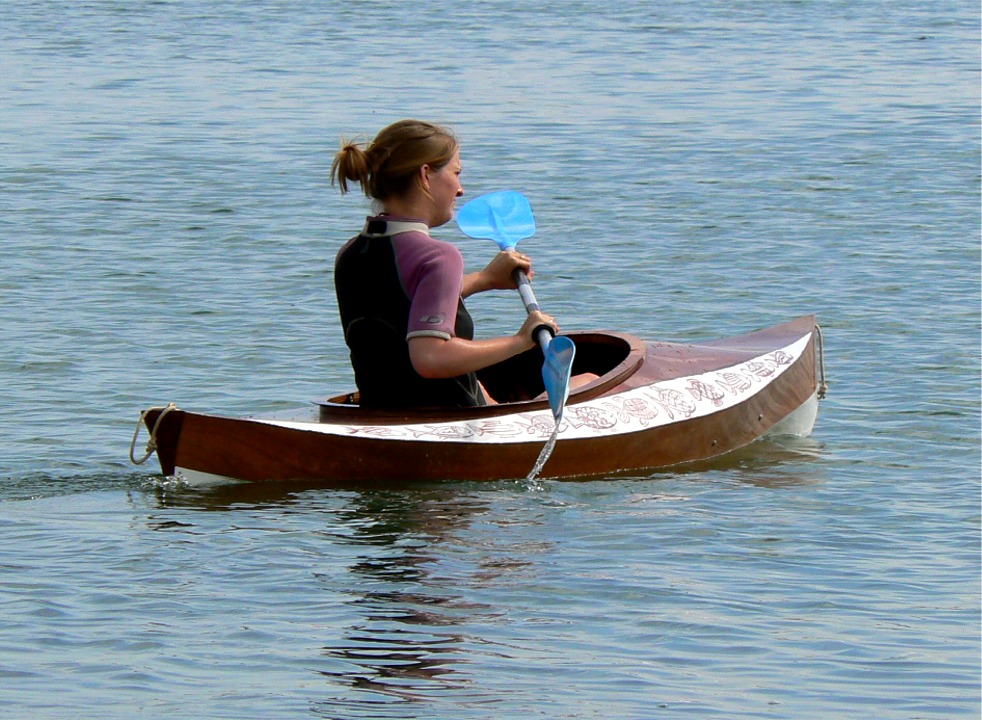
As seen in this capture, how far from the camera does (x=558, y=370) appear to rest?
6070 mm

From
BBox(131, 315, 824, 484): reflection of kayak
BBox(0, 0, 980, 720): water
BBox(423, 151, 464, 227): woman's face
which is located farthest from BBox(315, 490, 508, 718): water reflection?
BBox(423, 151, 464, 227): woman's face

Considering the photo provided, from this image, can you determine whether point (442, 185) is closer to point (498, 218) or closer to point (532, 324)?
point (532, 324)

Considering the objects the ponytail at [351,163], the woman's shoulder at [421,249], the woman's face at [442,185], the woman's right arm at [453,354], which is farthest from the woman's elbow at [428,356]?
the ponytail at [351,163]

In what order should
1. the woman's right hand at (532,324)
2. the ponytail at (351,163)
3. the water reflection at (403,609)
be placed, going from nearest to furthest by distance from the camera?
the water reflection at (403,609)
the ponytail at (351,163)
the woman's right hand at (532,324)

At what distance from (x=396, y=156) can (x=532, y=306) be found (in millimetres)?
705

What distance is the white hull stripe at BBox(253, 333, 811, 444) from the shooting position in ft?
19.8

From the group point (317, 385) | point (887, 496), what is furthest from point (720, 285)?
point (887, 496)

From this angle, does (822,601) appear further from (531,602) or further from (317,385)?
(317,385)

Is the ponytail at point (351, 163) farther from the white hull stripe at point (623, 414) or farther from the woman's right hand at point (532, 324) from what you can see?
the white hull stripe at point (623, 414)

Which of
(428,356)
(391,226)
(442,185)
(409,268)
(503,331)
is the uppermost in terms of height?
(442,185)

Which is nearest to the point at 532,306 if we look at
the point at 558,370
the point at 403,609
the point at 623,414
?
the point at 558,370

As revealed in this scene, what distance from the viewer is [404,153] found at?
18.6 feet

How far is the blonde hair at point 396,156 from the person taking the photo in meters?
5.66

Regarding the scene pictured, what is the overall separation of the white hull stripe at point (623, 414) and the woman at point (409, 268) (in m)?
0.26
